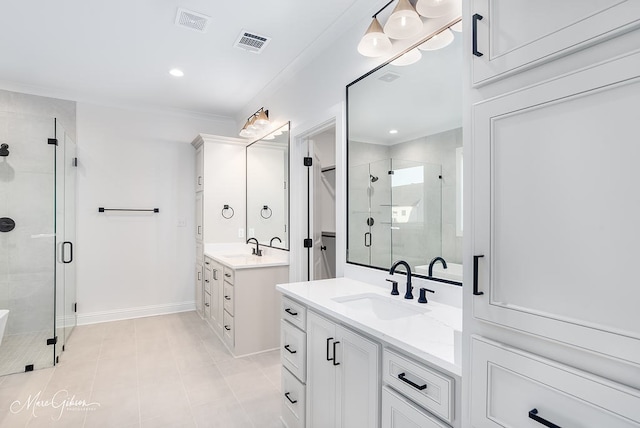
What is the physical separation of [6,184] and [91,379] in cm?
195

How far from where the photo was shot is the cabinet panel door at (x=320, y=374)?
5.21 feet

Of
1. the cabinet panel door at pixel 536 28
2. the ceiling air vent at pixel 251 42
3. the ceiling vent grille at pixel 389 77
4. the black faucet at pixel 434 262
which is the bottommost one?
the black faucet at pixel 434 262

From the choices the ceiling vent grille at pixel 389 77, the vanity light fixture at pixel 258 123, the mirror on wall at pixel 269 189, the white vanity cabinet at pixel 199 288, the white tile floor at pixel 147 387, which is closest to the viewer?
the ceiling vent grille at pixel 389 77

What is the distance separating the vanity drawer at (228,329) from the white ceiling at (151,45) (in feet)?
8.04

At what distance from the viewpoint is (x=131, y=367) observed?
9.51ft

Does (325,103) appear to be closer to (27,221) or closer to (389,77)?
(389,77)

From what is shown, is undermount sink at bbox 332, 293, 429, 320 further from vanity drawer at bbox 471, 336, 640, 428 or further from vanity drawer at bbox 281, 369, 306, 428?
vanity drawer at bbox 471, 336, 640, 428

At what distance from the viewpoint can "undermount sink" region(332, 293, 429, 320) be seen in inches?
69.4

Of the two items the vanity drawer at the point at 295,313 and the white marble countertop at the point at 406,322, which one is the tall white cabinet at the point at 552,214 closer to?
the white marble countertop at the point at 406,322

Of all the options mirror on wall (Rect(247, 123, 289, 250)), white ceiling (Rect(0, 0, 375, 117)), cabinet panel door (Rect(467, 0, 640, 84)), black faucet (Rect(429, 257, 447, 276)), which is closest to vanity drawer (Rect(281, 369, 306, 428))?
black faucet (Rect(429, 257, 447, 276))

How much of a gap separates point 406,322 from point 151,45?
2976mm

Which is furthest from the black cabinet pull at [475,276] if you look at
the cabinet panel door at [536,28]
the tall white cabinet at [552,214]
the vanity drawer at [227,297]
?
the vanity drawer at [227,297]

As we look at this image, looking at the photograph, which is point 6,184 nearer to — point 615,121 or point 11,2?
point 11,2

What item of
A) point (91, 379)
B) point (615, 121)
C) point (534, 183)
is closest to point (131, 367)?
point (91, 379)
